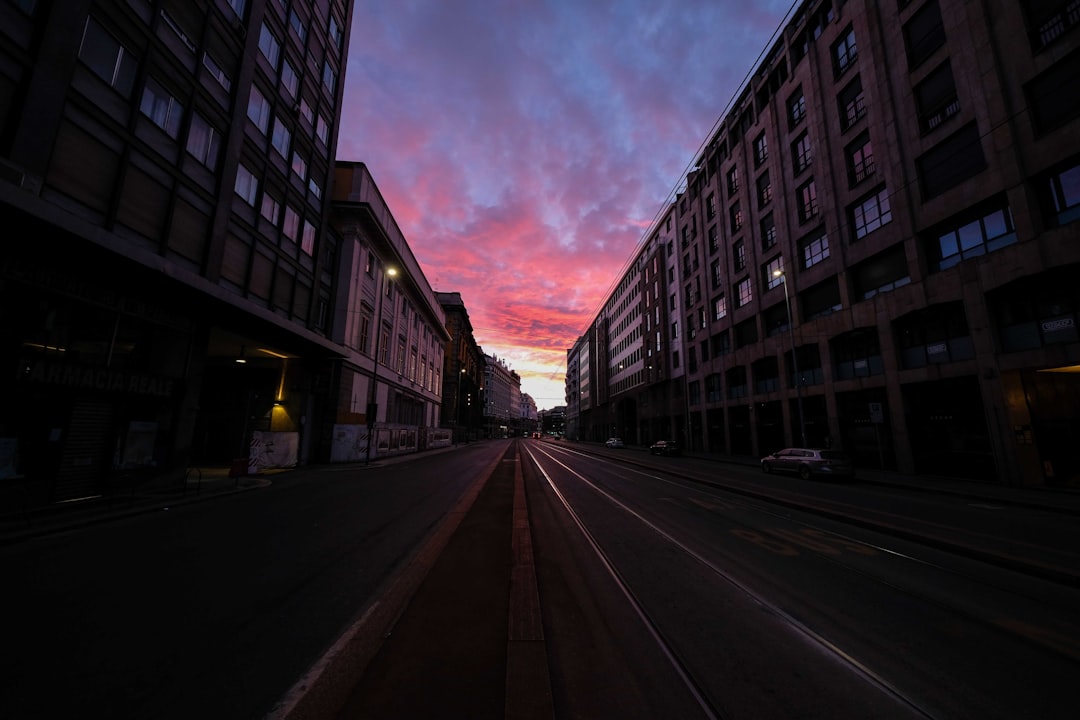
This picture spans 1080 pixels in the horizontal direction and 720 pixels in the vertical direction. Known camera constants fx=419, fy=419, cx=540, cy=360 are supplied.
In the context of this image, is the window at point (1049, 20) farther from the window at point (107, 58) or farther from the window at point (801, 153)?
the window at point (107, 58)

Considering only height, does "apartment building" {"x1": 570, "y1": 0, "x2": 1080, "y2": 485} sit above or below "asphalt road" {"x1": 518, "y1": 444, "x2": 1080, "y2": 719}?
above

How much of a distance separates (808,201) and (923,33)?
990cm

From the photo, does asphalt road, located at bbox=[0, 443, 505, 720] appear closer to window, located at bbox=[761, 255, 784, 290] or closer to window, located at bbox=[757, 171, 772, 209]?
window, located at bbox=[761, 255, 784, 290]

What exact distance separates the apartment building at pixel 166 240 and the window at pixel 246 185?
17 cm

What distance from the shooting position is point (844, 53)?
26594 mm

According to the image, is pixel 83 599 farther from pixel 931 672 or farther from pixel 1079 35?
pixel 1079 35

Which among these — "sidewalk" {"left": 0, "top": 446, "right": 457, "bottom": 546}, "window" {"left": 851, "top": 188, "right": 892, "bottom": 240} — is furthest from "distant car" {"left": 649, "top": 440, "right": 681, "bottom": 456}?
"sidewalk" {"left": 0, "top": 446, "right": 457, "bottom": 546}

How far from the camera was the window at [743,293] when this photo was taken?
3578 cm

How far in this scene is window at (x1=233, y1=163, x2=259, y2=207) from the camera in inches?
746

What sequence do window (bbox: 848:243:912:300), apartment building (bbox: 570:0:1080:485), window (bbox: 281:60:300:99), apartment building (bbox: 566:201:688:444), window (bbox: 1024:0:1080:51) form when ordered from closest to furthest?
window (bbox: 1024:0:1080:51) < apartment building (bbox: 570:0:1080:485) < window (bbox: 848:243:912:300) < window (bbox: 281:60:300:99) < apartment building (bbox: 566:201:688:444)

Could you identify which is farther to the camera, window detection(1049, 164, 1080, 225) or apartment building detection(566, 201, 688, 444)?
apartment building detection(566, 201, 688, 444)

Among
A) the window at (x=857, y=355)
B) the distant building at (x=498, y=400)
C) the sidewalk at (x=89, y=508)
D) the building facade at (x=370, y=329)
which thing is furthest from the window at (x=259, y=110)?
the distant building at (x=498, y=400)

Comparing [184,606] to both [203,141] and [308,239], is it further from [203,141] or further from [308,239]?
[308,239]

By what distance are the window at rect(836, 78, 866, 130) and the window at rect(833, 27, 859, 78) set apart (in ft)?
4.52
